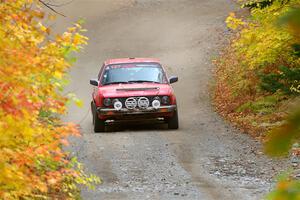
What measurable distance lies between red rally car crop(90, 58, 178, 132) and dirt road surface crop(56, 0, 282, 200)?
433mm

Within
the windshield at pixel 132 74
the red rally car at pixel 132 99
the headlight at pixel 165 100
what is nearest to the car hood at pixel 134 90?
the red rally car at pixel 132 99

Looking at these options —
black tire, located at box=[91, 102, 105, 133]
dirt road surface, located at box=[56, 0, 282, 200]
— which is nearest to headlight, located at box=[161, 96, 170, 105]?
dirt road surface, located at box=[56, 0, 282, 200]

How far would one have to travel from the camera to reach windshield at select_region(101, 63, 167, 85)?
18047 mm

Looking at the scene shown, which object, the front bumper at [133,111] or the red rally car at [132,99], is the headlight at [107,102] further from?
the front bumper at [133,111]

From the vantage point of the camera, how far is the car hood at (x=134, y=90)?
17328 millimetres

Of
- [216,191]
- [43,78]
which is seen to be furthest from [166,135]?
[43,78]

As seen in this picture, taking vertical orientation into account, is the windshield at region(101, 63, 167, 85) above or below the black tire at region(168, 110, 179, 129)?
above

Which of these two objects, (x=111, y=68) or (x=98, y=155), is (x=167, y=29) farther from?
(x=98, y=155)

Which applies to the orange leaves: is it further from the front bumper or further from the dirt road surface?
the front bumper

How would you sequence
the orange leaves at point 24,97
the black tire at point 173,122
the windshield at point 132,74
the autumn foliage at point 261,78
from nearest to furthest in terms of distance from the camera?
the orange leaves at point 24,97
the autumn foliage at point 261,78
the black tire at point 173,122
the windshield at point 132,74

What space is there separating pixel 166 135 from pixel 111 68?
263cm

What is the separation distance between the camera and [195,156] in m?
14.5

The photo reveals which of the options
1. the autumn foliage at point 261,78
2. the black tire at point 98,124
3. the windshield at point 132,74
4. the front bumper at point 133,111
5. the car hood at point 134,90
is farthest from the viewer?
the windshield at point 132,74

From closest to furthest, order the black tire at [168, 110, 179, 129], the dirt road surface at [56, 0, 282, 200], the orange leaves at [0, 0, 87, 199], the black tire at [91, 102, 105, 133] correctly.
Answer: the orange leaves at [0, 0, 87, 199] → the dirt road surface at [56, 0, 282, 200] → the black tire at [91, 102, 105, 133] → the black tire at [168, 110, 179, 129]
